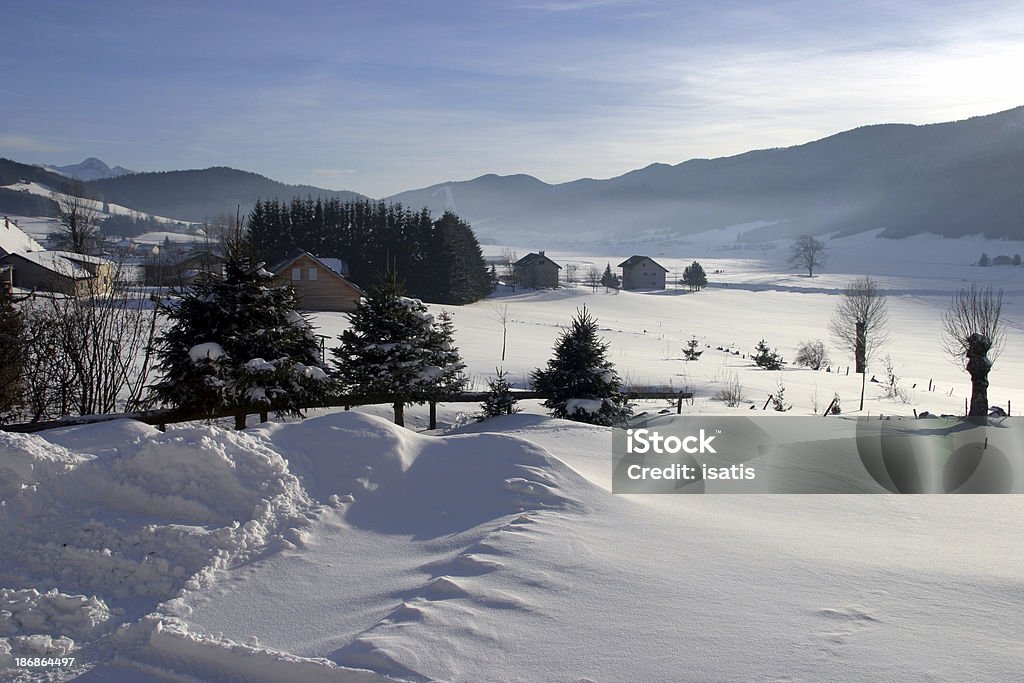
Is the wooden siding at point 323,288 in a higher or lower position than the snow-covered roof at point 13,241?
lower

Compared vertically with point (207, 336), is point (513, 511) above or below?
below

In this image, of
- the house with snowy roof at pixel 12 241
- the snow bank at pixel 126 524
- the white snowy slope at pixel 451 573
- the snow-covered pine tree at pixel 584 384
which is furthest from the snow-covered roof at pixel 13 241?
the snow bank at pixel 126 524

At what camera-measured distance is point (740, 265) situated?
170m

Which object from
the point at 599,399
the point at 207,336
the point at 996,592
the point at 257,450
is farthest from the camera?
the point at 599,399

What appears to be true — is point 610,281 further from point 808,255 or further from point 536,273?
point 808,255

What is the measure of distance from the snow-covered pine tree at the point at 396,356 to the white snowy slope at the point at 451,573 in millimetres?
7325

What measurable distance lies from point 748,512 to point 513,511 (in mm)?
3481

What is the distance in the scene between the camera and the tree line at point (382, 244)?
65.0 meters

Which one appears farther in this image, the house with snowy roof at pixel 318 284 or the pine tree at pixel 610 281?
the pine tree at pixel 610 281

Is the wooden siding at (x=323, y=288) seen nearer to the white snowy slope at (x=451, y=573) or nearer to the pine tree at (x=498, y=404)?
the pine tree at (x=498, y=404)

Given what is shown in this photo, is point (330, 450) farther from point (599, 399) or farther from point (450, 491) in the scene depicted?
point (599, 399)

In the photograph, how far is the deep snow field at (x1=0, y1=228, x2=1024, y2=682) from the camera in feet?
18.5

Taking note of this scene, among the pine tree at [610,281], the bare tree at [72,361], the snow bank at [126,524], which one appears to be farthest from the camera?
the pine tree at [610,281]

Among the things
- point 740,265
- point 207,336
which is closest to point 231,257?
point 207,336
